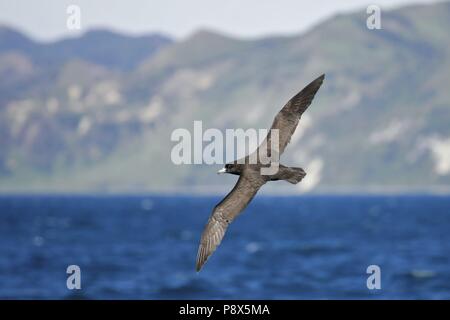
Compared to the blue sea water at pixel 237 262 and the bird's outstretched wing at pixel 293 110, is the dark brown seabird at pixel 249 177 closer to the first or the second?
the bird's outstretched wing at pixel 293 110

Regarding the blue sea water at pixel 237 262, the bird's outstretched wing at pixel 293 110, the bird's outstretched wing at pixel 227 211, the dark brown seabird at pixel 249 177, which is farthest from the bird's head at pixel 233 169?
the blue sea water at pixel 237 262

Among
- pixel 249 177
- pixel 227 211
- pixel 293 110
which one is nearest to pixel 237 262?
pixel 227 211

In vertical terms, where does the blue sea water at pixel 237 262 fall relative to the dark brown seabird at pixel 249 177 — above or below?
above

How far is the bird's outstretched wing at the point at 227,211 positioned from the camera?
71.4ft

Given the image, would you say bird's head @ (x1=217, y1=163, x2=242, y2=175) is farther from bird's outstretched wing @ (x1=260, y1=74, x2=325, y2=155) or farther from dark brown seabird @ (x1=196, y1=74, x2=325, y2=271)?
bird's outstretched wing @ (x1=260, y1=74, x2=325, y2=155)

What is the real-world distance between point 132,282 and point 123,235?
76.7 m

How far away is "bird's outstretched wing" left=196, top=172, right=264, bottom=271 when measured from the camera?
2175 cm

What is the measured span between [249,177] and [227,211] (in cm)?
116

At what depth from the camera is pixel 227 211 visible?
74.0 ft

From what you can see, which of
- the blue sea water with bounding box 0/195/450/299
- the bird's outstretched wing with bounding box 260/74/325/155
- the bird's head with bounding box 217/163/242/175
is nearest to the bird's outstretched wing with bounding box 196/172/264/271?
the bird's head with bounding box 217/163/242/175

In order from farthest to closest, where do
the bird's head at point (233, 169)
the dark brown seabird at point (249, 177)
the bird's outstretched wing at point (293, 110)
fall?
the bird's outstretched wing at point (293, 110)
the bird's head at point (233, 169)
the dark brown seabird at point (249, 177)

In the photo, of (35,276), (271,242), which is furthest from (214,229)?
(271,242)
